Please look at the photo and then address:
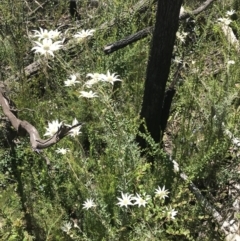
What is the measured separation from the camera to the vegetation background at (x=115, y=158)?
2242 mm

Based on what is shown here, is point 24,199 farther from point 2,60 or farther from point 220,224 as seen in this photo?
point 2,60

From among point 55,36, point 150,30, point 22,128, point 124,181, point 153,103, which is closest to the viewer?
point 22,128

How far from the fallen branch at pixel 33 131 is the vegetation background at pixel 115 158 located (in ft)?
0.33

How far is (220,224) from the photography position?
225cm

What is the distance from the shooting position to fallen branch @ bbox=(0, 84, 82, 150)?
157 centimetres

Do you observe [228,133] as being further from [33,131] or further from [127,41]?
[33,131]

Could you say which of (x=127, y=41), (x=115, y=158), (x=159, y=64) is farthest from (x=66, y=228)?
(x=127, y=41)

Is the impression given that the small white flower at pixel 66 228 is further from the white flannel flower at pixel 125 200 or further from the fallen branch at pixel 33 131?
the fallen branch at pixel 33 131

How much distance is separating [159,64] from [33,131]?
100cm

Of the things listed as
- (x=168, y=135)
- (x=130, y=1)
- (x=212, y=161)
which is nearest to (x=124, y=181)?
(x=212, y=161)

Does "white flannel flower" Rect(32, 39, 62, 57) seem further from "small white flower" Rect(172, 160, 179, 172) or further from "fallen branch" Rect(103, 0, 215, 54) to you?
"small white flower" Rect(172, 160, 179, 172)

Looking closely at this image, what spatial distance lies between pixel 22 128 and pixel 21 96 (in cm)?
124

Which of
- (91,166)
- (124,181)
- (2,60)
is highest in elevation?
(2,60)


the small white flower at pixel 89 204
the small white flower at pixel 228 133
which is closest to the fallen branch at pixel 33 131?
the small white flower at pixel 89 204
